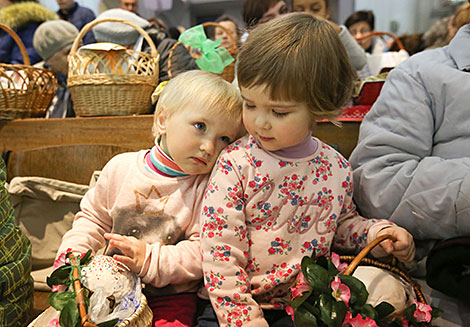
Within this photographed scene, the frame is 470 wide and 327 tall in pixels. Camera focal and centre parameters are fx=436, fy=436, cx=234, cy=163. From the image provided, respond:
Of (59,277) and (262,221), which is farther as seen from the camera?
(262,221)

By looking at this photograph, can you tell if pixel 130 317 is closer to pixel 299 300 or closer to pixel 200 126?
pixel 299 300

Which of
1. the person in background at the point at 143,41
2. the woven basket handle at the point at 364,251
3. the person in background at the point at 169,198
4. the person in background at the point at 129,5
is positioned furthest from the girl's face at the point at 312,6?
the woven basket handle at the point at 364,251

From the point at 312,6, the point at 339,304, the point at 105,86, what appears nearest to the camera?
the point at 339,304

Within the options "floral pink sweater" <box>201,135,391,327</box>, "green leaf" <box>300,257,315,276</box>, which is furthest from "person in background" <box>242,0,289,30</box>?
"green leaf" <box>300,257,315,276</box>

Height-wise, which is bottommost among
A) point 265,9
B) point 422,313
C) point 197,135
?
point 422,313

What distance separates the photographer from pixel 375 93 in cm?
167

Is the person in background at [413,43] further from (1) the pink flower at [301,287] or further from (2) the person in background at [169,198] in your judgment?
(1) the pink flower at [301,287]

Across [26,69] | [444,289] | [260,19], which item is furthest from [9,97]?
[444,289]

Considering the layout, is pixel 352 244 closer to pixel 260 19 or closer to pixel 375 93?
pixel 375 93

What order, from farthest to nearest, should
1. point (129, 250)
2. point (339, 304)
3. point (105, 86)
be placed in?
point (105, 86) < point (129, 250) < point (339, 304)

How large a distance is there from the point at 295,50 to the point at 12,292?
0.84 meters

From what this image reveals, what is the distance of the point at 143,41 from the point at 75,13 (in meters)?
1.37

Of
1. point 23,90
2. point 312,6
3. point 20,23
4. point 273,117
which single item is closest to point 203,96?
point 273,117

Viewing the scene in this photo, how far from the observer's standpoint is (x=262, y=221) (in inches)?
40.3
